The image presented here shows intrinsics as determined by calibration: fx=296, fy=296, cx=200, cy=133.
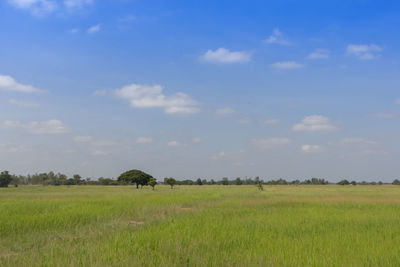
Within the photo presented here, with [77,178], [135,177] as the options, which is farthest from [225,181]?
[135,177]

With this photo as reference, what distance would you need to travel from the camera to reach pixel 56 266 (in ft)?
22.8

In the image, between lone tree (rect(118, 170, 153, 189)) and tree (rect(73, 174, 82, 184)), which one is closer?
lone tree (rect(118, 170, 153, 189))

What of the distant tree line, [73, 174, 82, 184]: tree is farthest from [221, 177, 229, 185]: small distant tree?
[73, 174, 82, 184]: tree

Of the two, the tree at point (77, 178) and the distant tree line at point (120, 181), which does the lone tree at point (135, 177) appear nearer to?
the distant tree line at point (120, 181)

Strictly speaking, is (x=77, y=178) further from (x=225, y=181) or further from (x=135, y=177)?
(x=225, y=181)

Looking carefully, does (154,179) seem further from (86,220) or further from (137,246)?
(137,246)

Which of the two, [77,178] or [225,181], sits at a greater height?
[77,178]

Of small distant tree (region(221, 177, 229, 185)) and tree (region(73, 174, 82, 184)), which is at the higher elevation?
tree (region(73, 174, 82, 184))

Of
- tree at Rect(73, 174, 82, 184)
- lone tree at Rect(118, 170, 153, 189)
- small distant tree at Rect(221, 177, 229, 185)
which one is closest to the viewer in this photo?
lone tree at Rect(118, 170, 153, 189)

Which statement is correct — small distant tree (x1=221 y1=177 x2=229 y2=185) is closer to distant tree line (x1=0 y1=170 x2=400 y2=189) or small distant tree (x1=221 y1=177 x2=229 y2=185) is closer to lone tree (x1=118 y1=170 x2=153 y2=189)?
distant tree line (x1=0 y1=170 x2=400 y2=189)

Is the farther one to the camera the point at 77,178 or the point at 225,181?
the point at 225,181

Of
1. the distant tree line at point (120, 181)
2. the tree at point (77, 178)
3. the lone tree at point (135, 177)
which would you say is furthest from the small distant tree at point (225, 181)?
the lone tree at point (135, 177)

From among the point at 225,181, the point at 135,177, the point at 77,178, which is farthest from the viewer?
the point at 225,181

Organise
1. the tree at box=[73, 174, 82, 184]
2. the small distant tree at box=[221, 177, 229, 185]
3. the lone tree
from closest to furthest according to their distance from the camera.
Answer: the lone tree, the tree at box=[73, 174, 82, 184], the small distant tree at box=[221, 177, 229, 185]
